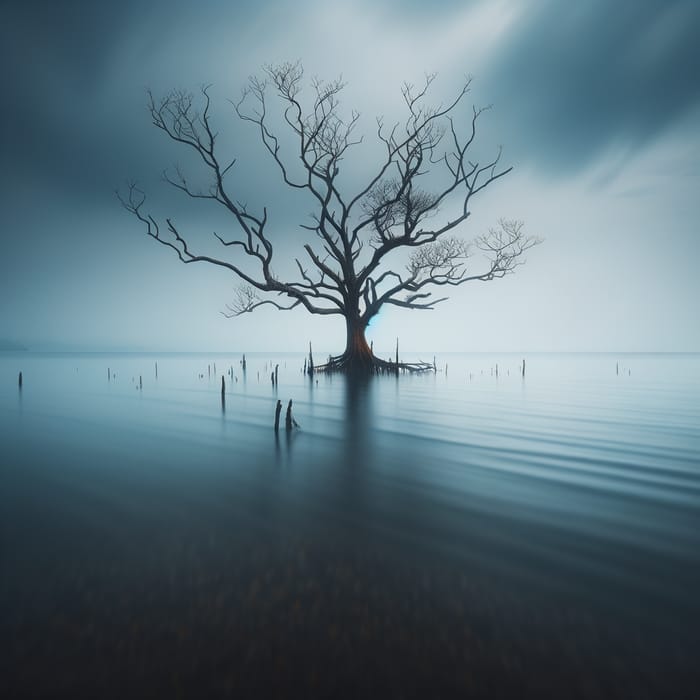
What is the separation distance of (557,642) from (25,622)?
4192 millimetres

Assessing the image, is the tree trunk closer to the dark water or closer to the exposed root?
the exposed root

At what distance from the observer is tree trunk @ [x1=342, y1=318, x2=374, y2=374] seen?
108ft

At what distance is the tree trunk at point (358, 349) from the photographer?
32969 mm

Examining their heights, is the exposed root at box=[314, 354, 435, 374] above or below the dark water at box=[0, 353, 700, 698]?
above

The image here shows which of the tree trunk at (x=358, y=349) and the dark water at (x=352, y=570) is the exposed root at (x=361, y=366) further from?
the dark water at (x=352, y=570)

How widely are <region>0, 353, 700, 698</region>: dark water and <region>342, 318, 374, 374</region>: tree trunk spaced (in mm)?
22921

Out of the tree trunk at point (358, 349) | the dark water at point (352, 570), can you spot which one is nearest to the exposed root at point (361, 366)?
the tree trunk at point (358, 349)

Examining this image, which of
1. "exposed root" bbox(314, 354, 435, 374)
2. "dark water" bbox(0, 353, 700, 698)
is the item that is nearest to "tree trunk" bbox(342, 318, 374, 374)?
"exposed root" bbox(314, 354, 435, 374)

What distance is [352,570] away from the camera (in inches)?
167

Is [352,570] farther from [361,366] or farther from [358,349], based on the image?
[358,349]

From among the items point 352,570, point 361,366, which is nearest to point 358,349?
point 361,366

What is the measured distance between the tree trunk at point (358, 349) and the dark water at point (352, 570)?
75.2ft

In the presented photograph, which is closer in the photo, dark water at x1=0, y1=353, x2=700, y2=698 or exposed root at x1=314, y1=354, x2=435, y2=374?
dark water at x1=0, y1=353, x2=700, y2=698

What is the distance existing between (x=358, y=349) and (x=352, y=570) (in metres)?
29.1
